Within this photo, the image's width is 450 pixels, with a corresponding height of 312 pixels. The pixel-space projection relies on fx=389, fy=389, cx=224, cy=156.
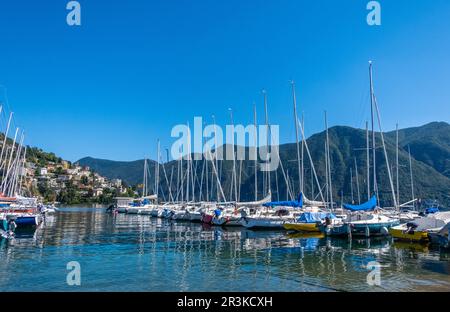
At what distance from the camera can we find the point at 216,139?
7506 centimetres

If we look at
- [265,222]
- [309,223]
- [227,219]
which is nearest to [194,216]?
[227,219]

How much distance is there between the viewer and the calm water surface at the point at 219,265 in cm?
1802

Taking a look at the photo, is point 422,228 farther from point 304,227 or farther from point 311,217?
point 311,217

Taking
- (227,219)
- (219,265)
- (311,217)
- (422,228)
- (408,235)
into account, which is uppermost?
(311,217)

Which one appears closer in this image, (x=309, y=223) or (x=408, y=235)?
(x=408, y=235)

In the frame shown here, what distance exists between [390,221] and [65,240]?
109ft

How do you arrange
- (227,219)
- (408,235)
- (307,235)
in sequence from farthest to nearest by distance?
(227,219) < (307,235) < (408,235)

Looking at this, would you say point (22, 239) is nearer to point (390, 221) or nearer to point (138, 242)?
point (138, 242)

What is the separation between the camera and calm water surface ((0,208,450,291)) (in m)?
18.0

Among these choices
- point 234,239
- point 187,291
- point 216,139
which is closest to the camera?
point 187,291

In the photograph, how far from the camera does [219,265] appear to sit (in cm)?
2352

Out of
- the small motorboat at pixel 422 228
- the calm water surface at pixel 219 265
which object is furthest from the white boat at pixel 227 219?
the small motorboat at pixel 422 228
